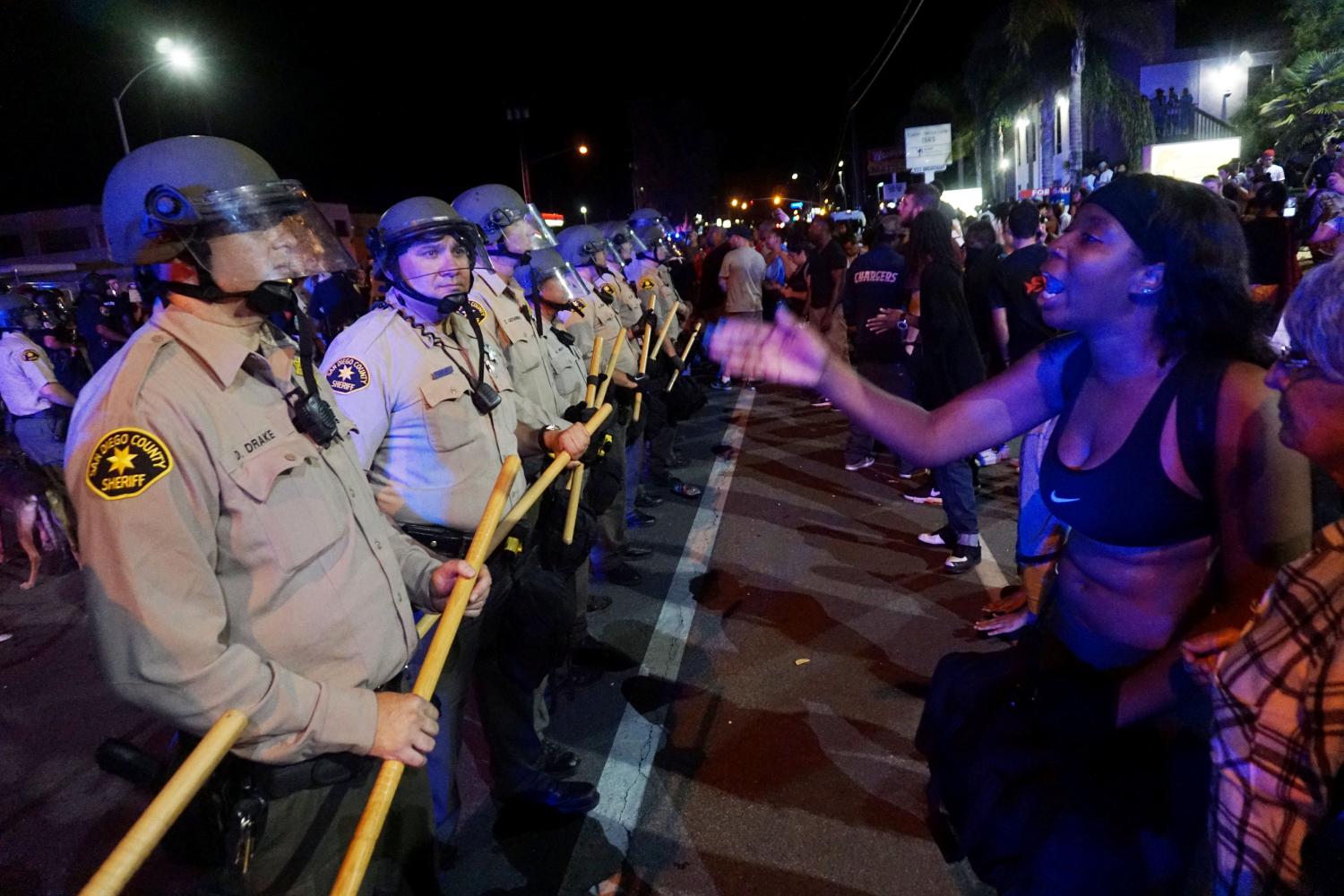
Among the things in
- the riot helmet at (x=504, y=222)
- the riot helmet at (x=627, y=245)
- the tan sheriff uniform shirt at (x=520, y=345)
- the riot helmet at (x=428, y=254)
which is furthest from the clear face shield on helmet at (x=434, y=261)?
the riot helmet at (x=627, y=245)

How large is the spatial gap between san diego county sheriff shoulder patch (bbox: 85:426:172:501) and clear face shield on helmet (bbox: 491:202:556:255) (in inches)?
146

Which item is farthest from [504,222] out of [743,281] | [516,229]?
[743,281]

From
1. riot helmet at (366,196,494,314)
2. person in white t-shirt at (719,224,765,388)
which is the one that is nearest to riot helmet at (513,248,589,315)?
riot helmet at (366,196,494,314)

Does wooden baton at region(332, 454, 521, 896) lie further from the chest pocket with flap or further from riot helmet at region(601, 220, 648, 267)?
riot helmet at region(601, 220, 648, 267)

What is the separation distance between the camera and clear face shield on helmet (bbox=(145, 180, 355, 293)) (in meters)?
1.91

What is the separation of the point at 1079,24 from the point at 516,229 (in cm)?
2928

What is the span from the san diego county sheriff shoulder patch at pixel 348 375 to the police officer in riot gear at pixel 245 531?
0.72 meters

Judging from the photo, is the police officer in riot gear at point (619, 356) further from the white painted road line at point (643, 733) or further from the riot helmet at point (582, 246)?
the white painted road line at point (643, 733)

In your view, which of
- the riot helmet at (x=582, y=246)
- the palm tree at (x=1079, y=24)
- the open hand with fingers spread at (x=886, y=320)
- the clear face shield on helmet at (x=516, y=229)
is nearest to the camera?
the clear face shield on helmet at (x=516, y=229)

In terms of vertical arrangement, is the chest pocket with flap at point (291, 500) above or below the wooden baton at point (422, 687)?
above

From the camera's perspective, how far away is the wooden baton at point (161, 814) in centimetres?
124

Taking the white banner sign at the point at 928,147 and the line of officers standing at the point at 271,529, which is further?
the white banner sign at the point at 928,147

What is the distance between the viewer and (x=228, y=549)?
5.82ft

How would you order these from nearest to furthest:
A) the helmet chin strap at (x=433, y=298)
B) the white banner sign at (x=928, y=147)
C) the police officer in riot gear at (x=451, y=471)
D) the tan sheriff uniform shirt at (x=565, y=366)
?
the police officer in riot gear at (x=451, y=471)
the helmet chin strap at (x=433, y=298)
the tan sheriff uniform shirt at (x=565, y=366)
the white banner sign at (x=928, y=147)
